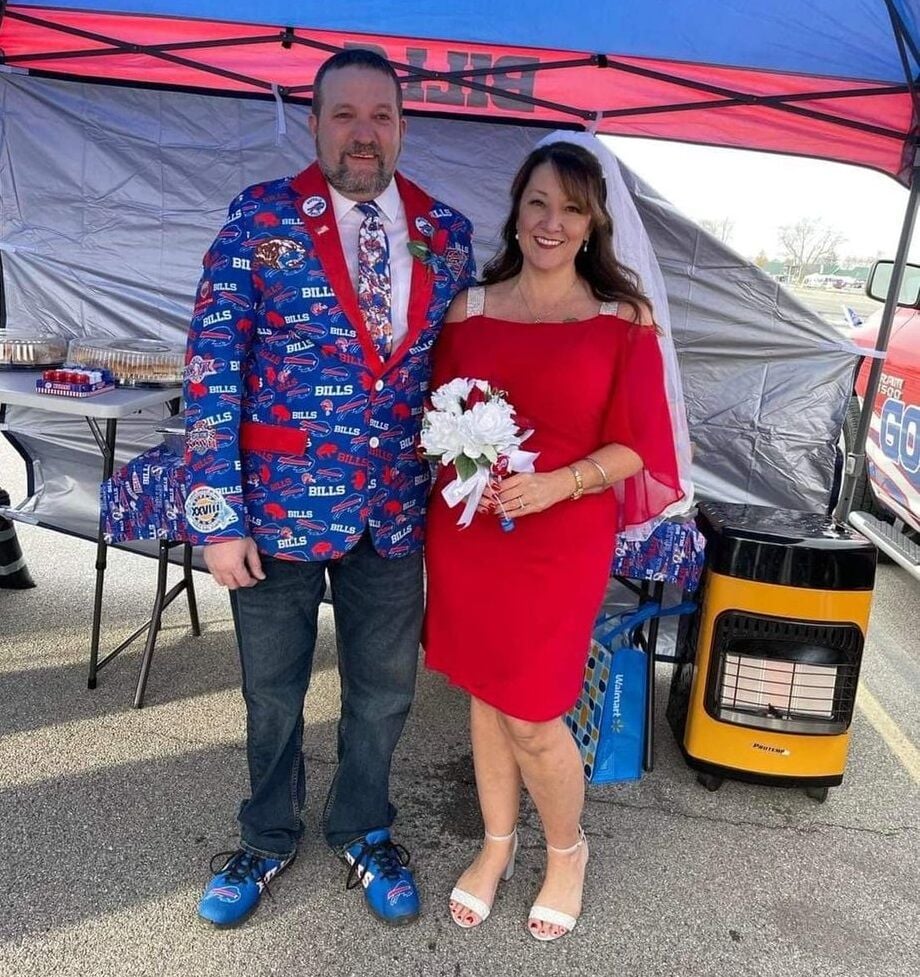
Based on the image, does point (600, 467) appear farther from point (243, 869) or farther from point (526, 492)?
point (243, 869)

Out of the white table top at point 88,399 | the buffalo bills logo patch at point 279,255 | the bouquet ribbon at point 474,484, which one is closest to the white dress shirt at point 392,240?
the buffalo bills logo patch at point 279,255

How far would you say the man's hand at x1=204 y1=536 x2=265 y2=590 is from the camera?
1909 millimetres

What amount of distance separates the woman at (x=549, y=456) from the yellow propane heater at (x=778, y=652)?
802 mm

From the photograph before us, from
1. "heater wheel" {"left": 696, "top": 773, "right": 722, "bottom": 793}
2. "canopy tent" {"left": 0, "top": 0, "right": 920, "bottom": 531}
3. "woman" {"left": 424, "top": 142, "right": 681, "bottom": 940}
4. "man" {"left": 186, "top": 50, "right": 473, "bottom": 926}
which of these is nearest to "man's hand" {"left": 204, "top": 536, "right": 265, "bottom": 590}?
"man" {"left": 186, "top": 50, "right": 473, "bottom": 926}

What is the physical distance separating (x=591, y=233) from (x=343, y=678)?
4.44 ft

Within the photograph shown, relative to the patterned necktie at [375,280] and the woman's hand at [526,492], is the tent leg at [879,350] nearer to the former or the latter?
the woman's hand at [526,492]

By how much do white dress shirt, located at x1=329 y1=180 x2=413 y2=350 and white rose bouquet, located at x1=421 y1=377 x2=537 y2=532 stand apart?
24 centimetres

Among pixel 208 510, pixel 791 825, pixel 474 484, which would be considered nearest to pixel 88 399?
pixel 208 510

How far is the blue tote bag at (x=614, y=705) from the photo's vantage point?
9.44 ft

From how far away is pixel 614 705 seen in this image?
2.89 metres

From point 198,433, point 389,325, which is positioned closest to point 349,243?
point 389,325

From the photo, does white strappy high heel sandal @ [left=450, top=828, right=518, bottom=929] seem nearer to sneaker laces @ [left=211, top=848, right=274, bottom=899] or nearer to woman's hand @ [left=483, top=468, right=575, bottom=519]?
sneaker laces @ [left=211, top=848, right=274, bottom=899]

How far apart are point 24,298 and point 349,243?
2.97m

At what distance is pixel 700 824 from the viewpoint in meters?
2.77
